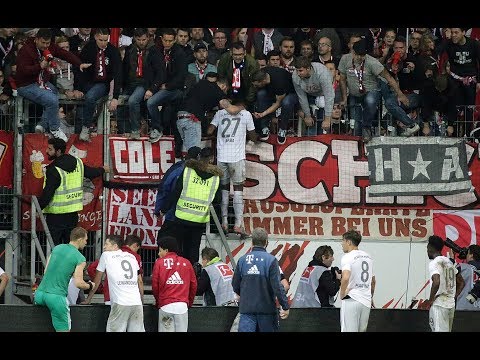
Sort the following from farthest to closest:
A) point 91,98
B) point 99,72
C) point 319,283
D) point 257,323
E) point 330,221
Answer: point 330,221
point 99,72
point 91,98
point 319,283
point 257,323

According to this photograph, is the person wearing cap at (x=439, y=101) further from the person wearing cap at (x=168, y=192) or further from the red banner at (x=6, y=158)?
the red banner at (x=6, y=158)

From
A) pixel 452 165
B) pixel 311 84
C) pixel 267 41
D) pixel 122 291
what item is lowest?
pixel 122 291

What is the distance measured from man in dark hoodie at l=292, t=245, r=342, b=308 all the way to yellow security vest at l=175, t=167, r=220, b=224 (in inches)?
76.7

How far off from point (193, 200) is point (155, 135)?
1.72 metres

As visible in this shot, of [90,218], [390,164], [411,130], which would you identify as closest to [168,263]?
[90,218]

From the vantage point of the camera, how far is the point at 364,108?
24.1 metres

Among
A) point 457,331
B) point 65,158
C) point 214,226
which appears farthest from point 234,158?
point 457,331

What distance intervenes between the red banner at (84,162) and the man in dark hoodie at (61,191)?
91 centimetres

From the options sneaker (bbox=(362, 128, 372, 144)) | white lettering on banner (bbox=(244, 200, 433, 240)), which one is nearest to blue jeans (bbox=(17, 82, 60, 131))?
white lettering on banner (bbox=(244, 200, 433, 240))

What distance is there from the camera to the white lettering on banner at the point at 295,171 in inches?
953

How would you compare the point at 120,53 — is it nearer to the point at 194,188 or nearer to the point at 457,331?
the point at 194,188

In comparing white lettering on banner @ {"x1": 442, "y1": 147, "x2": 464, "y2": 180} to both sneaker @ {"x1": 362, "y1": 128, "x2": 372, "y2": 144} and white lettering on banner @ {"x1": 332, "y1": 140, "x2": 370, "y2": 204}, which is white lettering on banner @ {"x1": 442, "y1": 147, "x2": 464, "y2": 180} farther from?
white lettering on banner @ {"x1": 332, "y1": 140, "x2": 370, "y2": 204}

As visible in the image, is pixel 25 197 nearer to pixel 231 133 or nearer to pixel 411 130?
pixel 231 133

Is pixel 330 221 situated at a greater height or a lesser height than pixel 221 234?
greater
